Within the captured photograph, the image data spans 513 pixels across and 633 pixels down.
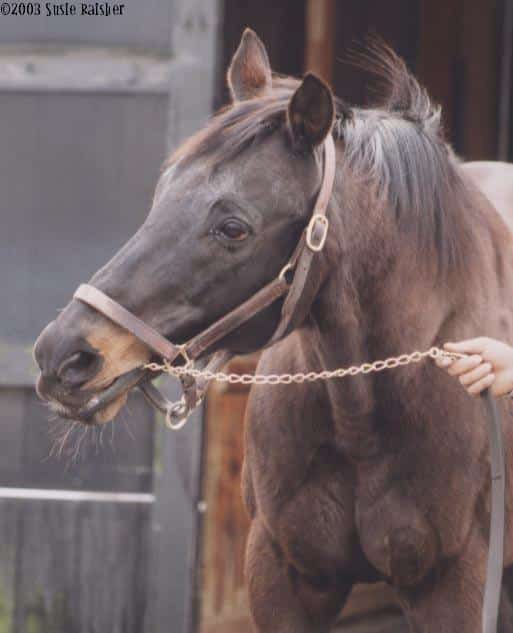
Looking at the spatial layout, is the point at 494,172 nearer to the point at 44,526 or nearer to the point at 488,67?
the point at 44,526

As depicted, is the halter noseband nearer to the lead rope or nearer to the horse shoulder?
the lead rope

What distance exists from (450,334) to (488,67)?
4555 millimetres

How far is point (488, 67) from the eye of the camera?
699cm

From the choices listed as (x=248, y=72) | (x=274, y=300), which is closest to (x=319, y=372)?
(x=274, y=300)

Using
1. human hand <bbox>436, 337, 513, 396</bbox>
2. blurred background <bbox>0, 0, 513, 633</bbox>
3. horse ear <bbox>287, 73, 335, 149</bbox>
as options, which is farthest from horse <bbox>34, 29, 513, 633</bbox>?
blurred background <bbox>0, 0, 513, 633</bbox>

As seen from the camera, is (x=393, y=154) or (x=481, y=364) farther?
(x=393, y=154)

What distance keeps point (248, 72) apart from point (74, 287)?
4.79 feet

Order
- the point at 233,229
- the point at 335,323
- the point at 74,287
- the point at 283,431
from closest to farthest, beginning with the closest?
1. the point at 233,229
2. the point at 335,323
3. the point at 283,431
4. the point at 74,287

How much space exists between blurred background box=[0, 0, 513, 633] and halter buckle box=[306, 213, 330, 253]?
5.23 ft

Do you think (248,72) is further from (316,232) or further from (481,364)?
(481,364)

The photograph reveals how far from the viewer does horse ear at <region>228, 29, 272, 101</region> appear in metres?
2.86

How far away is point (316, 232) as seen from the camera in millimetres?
2477

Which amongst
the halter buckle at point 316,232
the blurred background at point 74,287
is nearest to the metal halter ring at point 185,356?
the halter buckle at point 316,232

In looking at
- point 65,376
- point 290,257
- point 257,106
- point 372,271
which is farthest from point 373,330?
point 65,376
